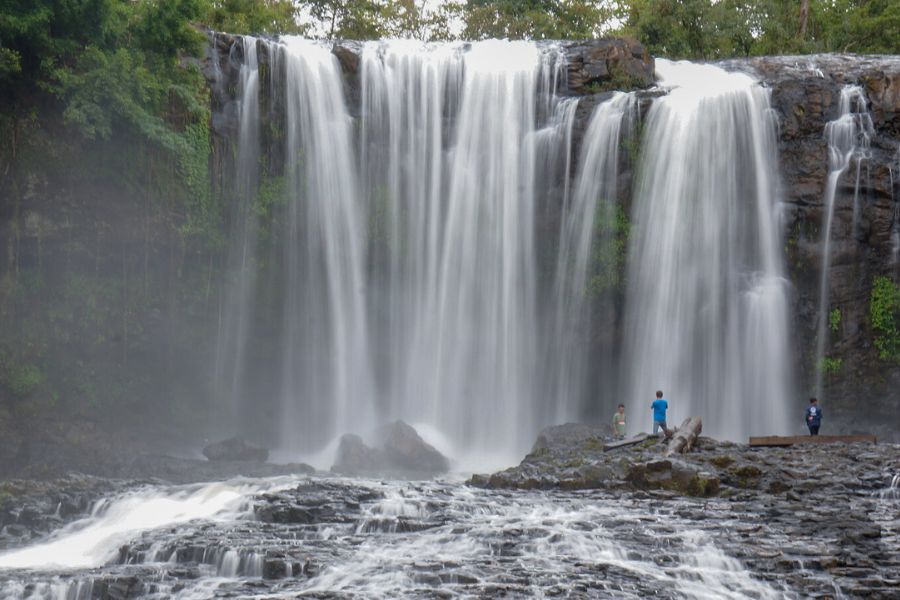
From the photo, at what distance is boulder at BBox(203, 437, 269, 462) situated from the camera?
24.6 meters

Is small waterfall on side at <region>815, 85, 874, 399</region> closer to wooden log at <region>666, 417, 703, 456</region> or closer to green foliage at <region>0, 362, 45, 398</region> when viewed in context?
wooden log at <region>666, 417, 703, 456</region>

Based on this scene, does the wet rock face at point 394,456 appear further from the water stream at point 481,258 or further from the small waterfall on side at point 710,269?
the small waterfall on side at point 710,269

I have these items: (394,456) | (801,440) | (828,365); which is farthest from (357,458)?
(828,365)

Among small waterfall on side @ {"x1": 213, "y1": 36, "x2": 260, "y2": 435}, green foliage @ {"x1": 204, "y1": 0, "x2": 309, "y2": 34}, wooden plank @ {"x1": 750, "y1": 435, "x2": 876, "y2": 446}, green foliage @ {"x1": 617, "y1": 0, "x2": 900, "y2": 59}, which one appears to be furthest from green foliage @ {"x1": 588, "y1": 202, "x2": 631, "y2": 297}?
green foliage @ {"x1": 204, "y1": 0, "x2": 309, "y2": 34}

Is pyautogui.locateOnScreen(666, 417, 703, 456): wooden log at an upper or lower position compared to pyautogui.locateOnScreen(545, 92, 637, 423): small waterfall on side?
lower

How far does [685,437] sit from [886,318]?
1095cm

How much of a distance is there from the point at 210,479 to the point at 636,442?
915cm

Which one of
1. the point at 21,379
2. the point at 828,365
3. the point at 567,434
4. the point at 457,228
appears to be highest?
the point at 457,228

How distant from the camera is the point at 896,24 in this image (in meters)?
40.2

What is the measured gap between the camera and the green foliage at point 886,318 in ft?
90.8

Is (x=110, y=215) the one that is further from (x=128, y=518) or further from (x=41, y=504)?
(x=128, y=518)

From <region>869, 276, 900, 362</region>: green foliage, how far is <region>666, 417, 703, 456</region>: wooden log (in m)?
9.50

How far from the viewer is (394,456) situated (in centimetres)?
2447

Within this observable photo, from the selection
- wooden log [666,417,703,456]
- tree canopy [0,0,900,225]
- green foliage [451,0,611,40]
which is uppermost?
green foliage [451,0,611,40]
